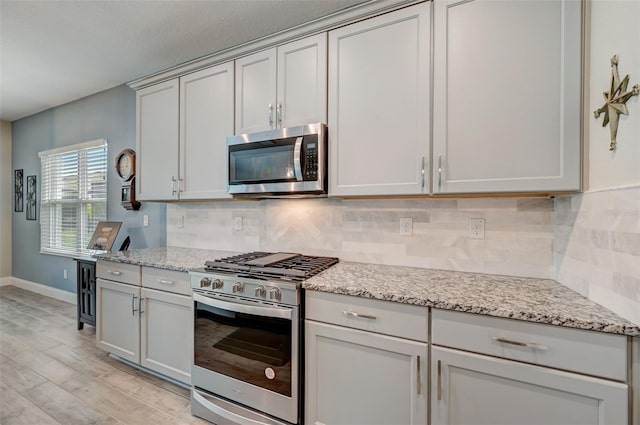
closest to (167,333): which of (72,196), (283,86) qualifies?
(283,86)

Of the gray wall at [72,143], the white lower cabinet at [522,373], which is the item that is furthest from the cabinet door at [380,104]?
the gray wall at [72,143]

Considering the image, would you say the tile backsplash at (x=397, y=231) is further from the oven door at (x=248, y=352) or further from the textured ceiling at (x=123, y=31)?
the textured ceiling at (x=123, y=31)

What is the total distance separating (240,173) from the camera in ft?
6.93

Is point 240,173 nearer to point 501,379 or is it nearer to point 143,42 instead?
point 143,42

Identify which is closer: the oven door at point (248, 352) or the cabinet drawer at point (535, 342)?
the cabinet drawer at point (535, 342)

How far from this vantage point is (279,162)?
195 cm

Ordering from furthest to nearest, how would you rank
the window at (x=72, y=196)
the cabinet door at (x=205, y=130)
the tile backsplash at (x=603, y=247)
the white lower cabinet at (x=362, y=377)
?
the window at (x=72, y=196)
the cabinet door at (x=205, y=130)
the white lower cabinet at (x=362, y=377)
the tile backsplash at (x=603, y=247)

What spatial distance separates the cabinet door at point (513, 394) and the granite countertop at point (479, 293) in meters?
0.20

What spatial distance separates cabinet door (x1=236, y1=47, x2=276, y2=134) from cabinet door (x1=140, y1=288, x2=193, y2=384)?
1.29 meters

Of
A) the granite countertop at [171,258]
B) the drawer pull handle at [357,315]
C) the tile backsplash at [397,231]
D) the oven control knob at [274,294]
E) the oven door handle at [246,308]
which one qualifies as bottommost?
the oven door handle at [246,308]

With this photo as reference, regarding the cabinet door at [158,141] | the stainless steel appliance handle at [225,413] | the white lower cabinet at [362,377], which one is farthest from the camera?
the cabinet door at [158,141]

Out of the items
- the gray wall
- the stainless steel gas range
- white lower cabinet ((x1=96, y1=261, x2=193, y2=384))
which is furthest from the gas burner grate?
the gray wall

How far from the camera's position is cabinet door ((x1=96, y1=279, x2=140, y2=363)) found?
2.25 m

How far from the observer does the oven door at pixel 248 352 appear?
5.16 feet
